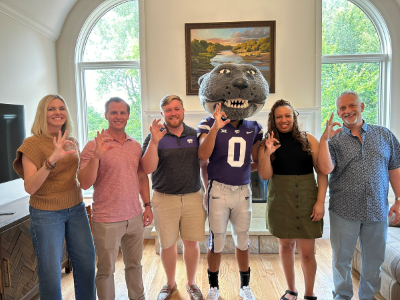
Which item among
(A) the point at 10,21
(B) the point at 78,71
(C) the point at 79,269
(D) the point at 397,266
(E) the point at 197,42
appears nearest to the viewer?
(C) the point at 79,269

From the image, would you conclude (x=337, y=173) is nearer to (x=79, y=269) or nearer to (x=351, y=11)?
(x=79, y=269)

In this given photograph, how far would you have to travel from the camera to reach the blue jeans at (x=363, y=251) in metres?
Answer: 1.78

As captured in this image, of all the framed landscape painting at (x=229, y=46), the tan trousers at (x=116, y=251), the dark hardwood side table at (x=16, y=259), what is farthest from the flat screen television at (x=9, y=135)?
the framed landscape painting at (x=229, y=46)

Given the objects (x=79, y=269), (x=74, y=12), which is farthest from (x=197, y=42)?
(x=79, y=269)

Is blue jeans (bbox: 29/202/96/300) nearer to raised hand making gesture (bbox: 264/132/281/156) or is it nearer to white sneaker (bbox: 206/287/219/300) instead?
white sneaker (bbox: 206/287/219/300)

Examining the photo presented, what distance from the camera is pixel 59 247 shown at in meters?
1.55

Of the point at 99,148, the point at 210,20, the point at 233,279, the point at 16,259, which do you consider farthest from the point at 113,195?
the point at 210,20

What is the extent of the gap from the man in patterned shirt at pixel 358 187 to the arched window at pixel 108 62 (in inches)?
99.4

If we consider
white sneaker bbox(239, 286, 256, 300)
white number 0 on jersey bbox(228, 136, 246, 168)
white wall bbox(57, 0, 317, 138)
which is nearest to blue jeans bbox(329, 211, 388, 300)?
white sneaker bbox(239, 286, 256, 300)

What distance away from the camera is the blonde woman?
1481 millimetres

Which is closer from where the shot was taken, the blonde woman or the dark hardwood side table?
the blonde woman

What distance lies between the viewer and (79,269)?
165 cm

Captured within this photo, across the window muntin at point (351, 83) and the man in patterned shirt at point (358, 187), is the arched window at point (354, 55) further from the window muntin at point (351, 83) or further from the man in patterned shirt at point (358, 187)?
the man in patterned shirt at point (358, 187)

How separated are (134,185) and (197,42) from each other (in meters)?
2.22
